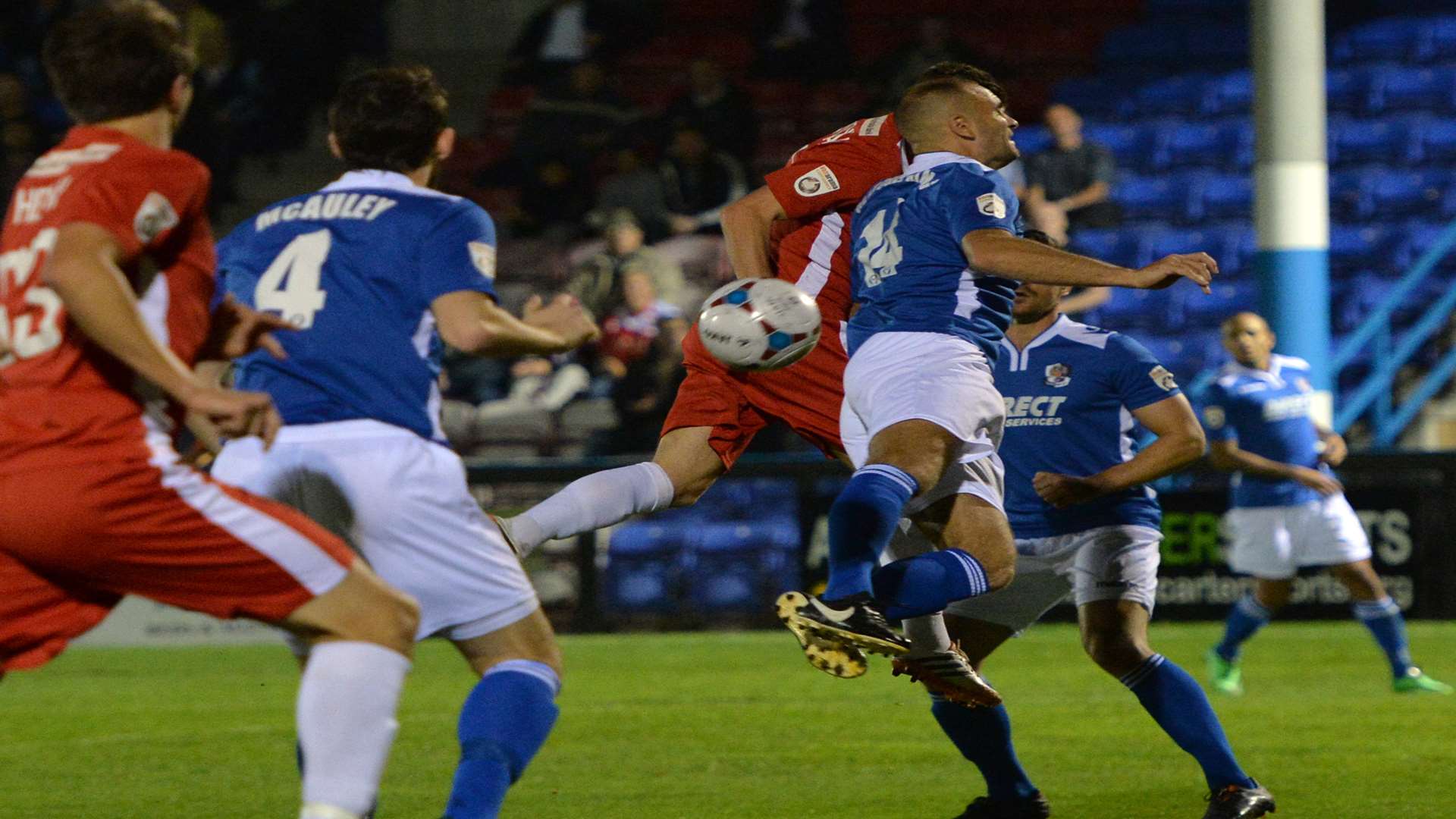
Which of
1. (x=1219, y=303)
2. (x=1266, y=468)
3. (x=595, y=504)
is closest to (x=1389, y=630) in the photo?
(x=1266, y=468)

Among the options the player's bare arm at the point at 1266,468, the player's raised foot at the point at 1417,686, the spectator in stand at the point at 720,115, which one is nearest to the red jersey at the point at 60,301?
the player's raised foot at the point at 1417,686

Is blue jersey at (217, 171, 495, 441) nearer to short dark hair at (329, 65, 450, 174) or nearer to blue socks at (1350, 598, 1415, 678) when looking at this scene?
short dark hair at (329, 65, 450, 174)

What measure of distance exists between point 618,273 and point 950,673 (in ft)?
27.1

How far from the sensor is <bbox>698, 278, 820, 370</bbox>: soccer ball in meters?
5.04

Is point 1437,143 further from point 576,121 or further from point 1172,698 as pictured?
point 1172,698

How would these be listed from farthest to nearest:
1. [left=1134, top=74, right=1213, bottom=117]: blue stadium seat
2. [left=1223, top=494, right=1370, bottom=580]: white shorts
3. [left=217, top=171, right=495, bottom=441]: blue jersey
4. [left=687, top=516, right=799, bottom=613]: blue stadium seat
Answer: [left=1134, top=74, right=1213, bottom=117]: blue stadium seat, [left=687, top=516, right=799, bottom=613]: blue stadium seat, [left=1223, top=494, right=1370, bottom=580]: white shorts, [left=217, top=171, right=495, bottom=441]: blue jersey

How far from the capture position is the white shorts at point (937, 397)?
487 centimetres

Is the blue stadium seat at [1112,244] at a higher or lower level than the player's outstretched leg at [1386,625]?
higher

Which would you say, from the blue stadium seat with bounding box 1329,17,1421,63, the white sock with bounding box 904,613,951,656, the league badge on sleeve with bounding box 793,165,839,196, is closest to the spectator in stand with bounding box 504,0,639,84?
the blue stadium seat with bounding box 1329,17,1421,63

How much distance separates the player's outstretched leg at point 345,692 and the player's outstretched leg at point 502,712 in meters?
0.41

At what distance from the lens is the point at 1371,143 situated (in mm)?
15430

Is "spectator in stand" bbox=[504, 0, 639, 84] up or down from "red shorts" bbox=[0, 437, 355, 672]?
down

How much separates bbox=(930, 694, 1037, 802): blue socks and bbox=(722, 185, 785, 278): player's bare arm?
1.31 meters

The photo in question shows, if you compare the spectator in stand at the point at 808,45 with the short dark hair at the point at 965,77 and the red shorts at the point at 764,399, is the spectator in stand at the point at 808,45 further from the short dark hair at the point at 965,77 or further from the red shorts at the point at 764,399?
the short dark hair at the point at 965,77
